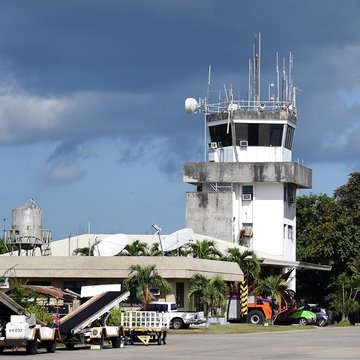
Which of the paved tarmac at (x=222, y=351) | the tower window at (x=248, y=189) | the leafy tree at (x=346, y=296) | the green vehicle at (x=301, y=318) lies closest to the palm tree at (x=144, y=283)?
the green vehicle at (x=301, y=318)

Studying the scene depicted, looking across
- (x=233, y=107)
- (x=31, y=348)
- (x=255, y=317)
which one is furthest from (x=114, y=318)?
(x=233, y=107)

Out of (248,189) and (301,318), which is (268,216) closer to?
(248,189)

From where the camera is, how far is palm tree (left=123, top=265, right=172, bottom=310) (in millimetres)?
62656

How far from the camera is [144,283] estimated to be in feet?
207

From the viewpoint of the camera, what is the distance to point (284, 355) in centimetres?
3519

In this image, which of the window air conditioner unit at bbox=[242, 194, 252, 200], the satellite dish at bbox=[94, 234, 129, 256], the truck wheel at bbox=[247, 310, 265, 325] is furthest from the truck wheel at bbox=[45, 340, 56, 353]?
the window air conditioner unit at bbox=[242, 194, 252, 200]

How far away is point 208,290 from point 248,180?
Result: 31325mm

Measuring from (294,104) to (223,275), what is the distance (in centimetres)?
3167

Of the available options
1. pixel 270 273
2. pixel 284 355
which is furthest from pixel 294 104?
pixel 284 355

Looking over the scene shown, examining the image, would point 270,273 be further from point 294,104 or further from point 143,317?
point 143,317

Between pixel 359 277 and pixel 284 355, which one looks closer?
pixel 284 355

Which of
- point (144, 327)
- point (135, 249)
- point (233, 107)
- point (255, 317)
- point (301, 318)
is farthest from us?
point (233, 107)

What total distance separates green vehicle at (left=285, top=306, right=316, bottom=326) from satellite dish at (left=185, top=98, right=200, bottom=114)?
29.7 metres

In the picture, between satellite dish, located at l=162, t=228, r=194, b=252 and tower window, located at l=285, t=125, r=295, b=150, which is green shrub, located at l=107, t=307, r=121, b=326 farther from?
tower window, located at l=285, t=125, r=295, b=150
